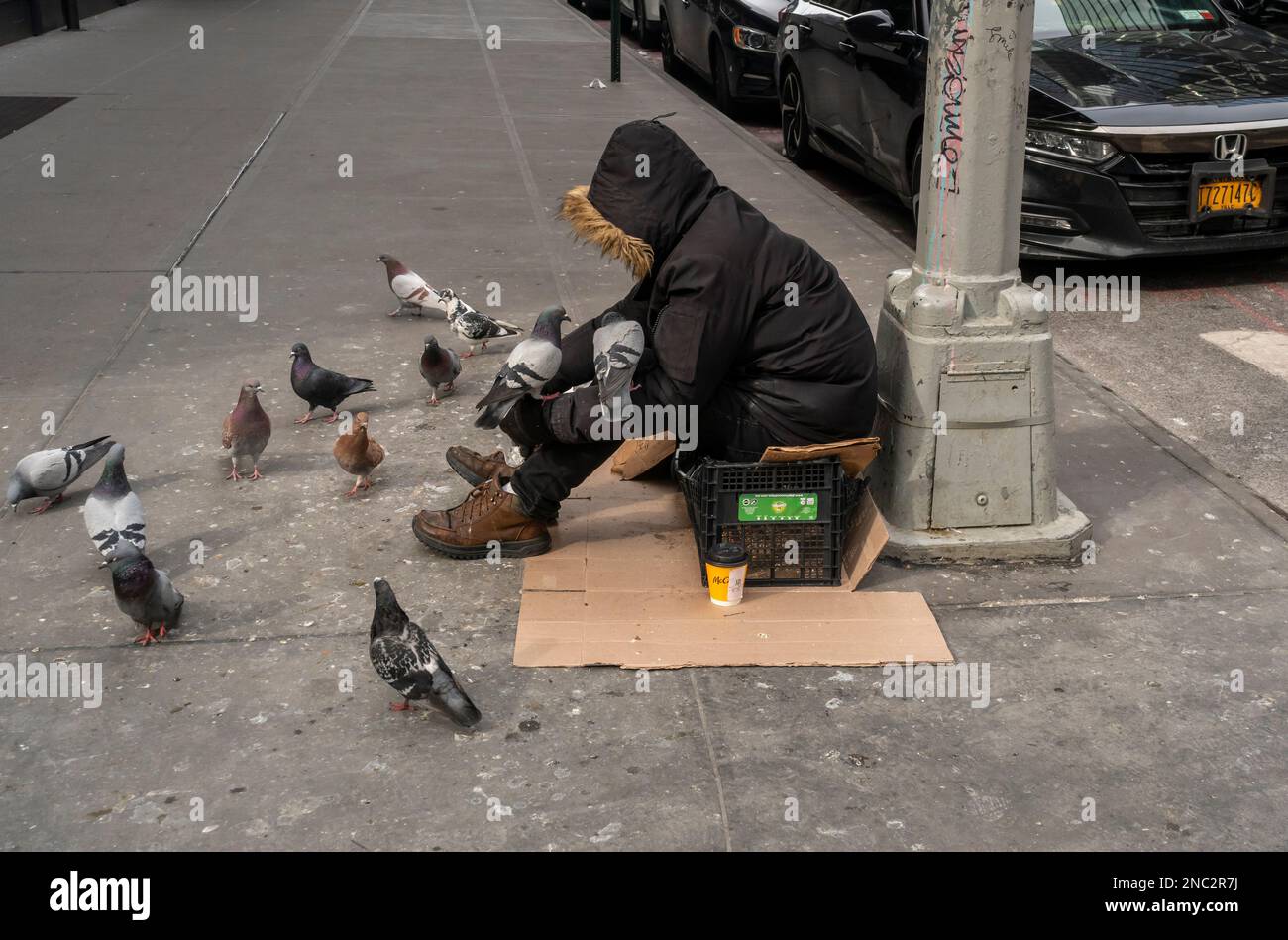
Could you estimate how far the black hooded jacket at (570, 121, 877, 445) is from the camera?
14.3 feet

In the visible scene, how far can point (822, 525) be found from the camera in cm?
457

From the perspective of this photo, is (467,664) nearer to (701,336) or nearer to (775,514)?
(775,514)

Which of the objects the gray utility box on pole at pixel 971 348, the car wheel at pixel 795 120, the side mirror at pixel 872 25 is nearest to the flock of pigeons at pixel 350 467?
the gray utility box on pole at pixel 971 348

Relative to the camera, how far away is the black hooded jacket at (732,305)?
4.35 metres

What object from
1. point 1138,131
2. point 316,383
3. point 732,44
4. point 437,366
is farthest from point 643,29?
point 316,383

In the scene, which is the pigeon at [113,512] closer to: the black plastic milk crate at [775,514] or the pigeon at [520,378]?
the pigeon at [520,378]

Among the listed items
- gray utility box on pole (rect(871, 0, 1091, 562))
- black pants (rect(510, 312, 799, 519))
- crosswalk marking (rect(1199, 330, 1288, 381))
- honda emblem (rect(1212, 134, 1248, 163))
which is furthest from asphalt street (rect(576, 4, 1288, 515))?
black pants (rect(510, 312, 799, 519))

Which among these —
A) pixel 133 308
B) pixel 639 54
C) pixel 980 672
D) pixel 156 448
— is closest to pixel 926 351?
pixel 980 672

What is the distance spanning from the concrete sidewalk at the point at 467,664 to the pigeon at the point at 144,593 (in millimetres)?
89

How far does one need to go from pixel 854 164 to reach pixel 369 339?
4601 mm

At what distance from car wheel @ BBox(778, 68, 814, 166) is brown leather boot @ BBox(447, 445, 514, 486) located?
662 centimetres

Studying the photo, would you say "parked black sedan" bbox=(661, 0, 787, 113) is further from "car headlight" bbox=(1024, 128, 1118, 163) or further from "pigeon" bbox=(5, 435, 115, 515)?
"pigeon" bbox=(5, 435, 115, 515)

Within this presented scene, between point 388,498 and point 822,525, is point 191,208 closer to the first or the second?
point 388,498

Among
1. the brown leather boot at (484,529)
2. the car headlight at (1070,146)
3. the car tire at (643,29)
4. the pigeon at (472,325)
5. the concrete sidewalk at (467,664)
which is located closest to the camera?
the concrete sidewalk at (467,664)
